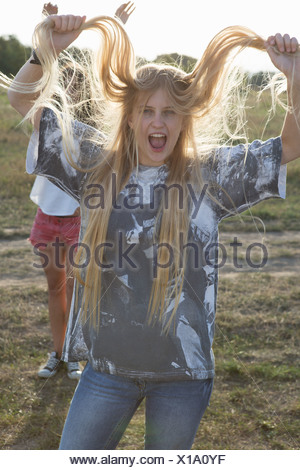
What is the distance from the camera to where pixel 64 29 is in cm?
219

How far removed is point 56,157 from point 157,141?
346 millimetres

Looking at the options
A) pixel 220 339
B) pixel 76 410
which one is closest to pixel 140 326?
pixel 76 410

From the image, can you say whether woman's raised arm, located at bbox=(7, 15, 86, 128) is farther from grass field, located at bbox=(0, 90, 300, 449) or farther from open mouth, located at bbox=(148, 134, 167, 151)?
grass field, located at bbox=(0, 90, 300, 449)

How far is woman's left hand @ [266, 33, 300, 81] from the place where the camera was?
6.91 ft

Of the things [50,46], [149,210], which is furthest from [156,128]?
[50,46]

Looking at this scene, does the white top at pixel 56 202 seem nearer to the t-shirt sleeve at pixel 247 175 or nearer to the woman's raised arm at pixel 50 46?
the woman's raised arm at pixel 50 46

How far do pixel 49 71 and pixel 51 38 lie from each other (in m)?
0.11

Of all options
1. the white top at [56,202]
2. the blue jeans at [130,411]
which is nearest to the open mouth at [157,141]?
the blue jeans at [130,411]

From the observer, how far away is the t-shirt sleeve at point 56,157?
219 cm

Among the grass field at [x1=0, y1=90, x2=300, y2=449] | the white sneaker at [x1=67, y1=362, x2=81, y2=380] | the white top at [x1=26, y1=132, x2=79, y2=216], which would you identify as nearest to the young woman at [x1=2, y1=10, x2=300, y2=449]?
the grass field at [x1=0, y1=90, x2=300, y2=449]

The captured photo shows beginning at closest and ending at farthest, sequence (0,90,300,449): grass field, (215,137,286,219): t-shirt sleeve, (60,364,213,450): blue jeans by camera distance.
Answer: (60,364,213,450): blue jeans < (215,137,286,219): t-shirt sleeve < (0,90,300,449): grass field

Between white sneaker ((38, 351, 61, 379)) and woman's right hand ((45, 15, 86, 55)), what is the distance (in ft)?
7.28

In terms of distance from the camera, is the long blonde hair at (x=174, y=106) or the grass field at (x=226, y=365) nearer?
the long blonde hair at (x=174, y=106)

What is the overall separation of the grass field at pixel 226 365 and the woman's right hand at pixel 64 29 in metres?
1.98
